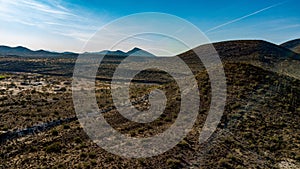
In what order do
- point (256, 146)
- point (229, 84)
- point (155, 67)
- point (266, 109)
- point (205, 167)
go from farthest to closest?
1. point (155, 67)
2. point (229, 84)
3. point (266, 109)
4. point (256, 146)
5. point (205, 167)

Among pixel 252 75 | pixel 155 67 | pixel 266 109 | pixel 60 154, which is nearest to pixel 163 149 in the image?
pixel 60 154

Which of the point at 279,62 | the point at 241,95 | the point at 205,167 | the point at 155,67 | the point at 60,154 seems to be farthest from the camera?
the point at 155,67

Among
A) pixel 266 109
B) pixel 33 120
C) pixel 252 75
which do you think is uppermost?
pixel 252 75

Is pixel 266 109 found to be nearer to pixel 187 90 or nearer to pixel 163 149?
pixel 187 90

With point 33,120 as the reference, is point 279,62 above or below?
above

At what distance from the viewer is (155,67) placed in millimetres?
97000

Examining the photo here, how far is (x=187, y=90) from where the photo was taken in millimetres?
29031

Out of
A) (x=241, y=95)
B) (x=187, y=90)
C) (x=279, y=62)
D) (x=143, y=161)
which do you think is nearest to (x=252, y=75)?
(x=241, y=95)

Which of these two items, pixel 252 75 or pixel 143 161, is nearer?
pixel 143 161

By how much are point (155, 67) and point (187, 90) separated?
224 ft

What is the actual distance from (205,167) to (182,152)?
1.96 m

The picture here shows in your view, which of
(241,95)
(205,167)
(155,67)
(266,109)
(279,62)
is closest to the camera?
(205,167)

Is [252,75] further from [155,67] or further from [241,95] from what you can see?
[155,67]

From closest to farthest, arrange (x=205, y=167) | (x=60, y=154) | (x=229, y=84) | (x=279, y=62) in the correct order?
(x=205, y=167) → (x=60, y=154) → (x=229, y=84) → (x=279, y=62)
